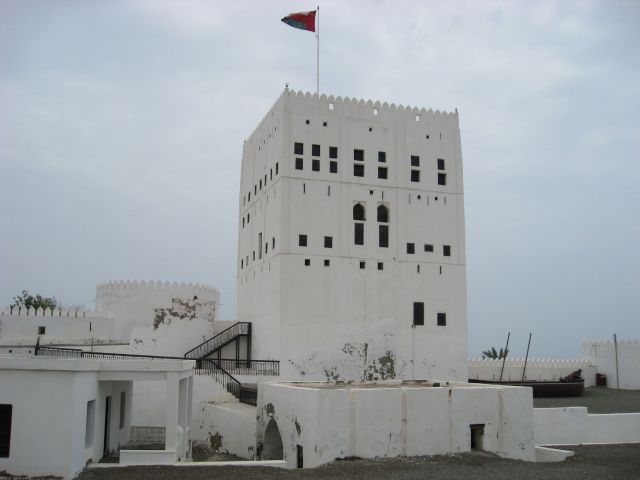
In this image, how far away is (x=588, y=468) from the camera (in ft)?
59.4

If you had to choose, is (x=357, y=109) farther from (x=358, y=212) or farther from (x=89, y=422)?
(x=89, y=422)

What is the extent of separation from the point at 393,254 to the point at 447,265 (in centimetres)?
277

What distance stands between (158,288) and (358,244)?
1089 cm

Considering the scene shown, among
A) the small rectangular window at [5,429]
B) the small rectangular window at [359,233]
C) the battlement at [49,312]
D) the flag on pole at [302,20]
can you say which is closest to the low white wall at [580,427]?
the small rectangular window at [359,233]

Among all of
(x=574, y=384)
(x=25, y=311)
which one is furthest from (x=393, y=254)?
(x=25, y=311)

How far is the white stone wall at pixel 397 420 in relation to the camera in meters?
18.1

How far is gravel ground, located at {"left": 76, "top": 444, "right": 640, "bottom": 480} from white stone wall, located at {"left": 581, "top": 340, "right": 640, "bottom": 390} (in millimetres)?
20521

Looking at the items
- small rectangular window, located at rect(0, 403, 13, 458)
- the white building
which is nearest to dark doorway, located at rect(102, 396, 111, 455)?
the white building

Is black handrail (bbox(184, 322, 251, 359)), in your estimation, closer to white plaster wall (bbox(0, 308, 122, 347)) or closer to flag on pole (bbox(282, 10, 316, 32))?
white plaster wall (bbox(0, 308, 122, 347))

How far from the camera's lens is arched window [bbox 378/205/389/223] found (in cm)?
Result: 3173

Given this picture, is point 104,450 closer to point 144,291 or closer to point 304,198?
point 304,198

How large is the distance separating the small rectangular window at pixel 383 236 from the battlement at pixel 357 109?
17.0ft

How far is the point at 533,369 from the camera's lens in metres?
38.7

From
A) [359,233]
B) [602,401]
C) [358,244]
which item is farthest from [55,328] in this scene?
[602,401]
